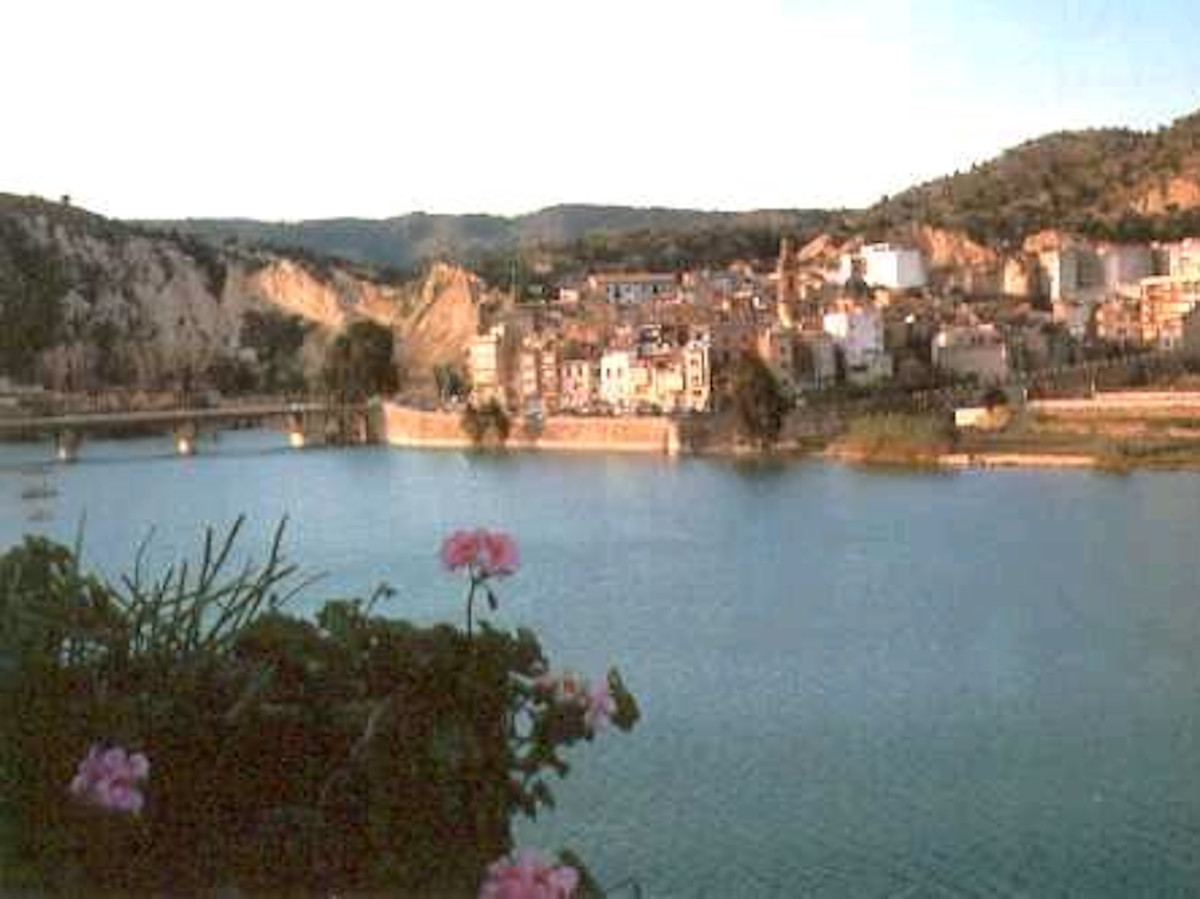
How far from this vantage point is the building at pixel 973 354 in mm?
43625

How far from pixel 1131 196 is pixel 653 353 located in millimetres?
32461

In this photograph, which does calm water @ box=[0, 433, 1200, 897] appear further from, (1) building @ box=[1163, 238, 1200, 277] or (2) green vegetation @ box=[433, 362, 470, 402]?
(1) building @ box=[1163, 238, 1200, 277]

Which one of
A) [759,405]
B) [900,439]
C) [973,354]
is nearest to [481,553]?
[900,439]

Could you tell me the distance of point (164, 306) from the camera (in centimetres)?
7400

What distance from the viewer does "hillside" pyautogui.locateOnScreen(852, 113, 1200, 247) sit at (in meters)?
67.1

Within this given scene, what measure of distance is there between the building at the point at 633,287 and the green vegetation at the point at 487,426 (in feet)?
47.3

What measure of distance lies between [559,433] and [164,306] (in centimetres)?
3577

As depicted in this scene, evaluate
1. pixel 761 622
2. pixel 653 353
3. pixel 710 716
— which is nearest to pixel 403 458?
pixel 653 353

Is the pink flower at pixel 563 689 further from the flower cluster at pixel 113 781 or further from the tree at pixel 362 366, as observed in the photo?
the tree at pixel 362 366

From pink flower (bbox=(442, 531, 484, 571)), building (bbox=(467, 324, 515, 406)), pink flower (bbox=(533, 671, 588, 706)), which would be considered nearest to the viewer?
pink flower (bbox=(442, 531, 484, 571))

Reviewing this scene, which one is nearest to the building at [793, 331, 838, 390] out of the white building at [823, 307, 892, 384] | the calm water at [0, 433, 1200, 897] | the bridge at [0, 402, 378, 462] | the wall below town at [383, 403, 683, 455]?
the white building at [823, 307, 892, 384]

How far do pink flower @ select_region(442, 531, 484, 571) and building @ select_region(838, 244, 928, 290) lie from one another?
57073mm

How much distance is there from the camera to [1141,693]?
11.3 m

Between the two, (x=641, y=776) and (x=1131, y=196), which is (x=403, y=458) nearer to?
(x=641, y=776)
